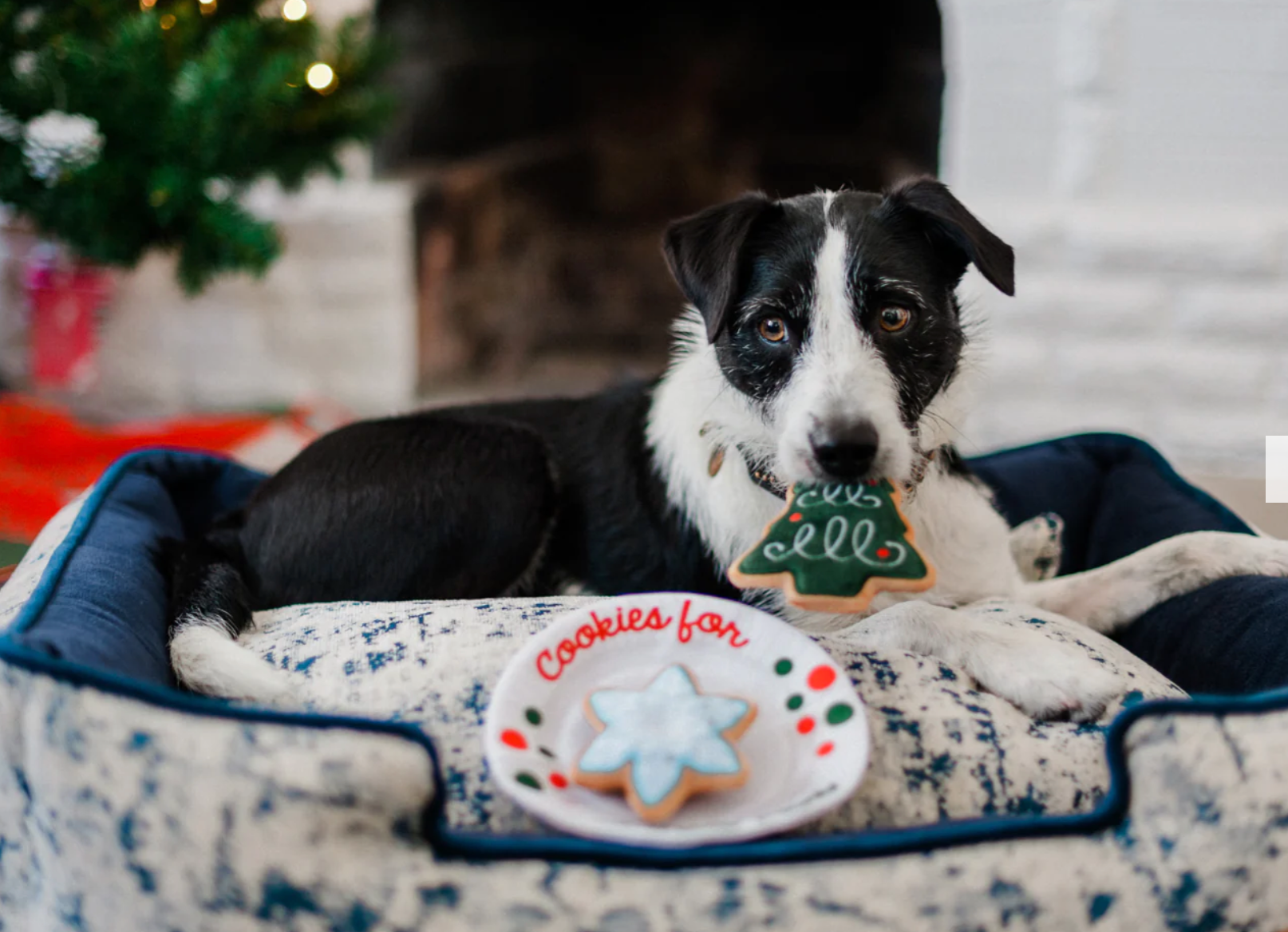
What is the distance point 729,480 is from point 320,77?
1.69 meters

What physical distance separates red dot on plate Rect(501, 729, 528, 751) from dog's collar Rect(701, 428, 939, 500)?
22.6 inches

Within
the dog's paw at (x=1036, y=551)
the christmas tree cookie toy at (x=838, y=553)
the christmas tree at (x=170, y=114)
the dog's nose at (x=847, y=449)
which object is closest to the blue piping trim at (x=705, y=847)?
the christmas tree cookie toy at (x=838, y=553)

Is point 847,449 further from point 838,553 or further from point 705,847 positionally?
point 705,847

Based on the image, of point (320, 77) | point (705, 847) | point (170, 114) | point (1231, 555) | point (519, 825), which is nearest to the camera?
point (705, 847)

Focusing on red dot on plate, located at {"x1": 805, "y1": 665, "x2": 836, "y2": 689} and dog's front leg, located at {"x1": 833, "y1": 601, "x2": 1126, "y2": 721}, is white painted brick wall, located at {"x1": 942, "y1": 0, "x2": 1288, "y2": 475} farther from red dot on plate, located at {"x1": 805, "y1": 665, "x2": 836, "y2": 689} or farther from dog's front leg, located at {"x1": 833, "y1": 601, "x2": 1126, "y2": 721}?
red dot on plate, located at {"x1": 805, "y1": 665, "x2": 836, "y2": 689}

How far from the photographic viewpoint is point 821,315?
147 centimetres

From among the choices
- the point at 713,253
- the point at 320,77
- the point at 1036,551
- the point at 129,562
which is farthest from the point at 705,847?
the point at 320,77

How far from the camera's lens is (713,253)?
5.04ft

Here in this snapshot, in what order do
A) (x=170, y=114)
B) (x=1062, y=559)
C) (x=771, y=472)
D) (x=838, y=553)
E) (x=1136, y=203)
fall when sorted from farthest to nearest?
(x=1136, y=203), (x=170, y=114), (x=1062, y=559), (x=771, y=472), (x=838, y=553)

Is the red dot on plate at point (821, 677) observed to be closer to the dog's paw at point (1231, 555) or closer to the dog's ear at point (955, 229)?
the dog's ear at point (955, 229)

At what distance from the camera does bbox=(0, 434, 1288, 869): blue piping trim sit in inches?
41.4

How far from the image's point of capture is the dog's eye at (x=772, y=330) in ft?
4.94

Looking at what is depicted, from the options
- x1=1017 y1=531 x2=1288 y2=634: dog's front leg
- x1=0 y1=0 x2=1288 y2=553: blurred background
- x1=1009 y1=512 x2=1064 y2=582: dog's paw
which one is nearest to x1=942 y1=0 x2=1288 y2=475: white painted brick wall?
x1=0 y1=0 x2=1288 y2=553: blurred background

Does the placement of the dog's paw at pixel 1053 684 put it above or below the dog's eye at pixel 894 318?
below
